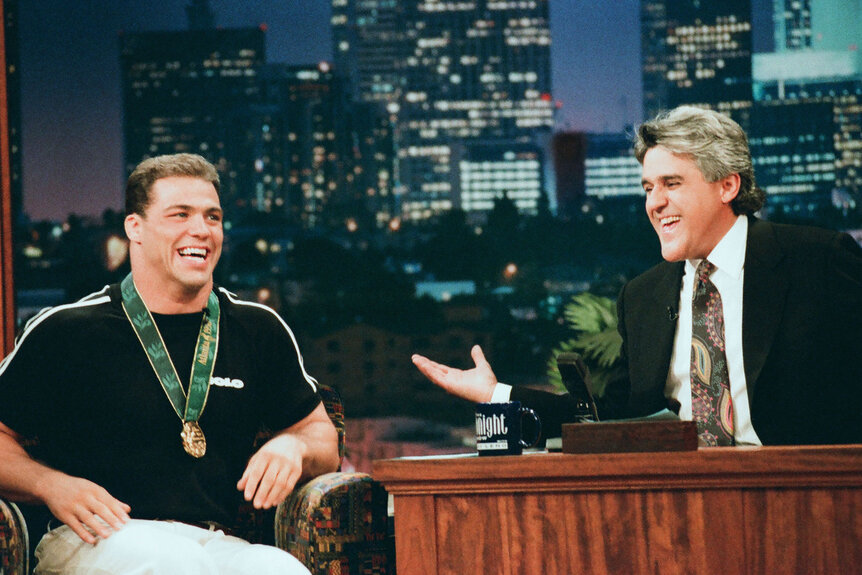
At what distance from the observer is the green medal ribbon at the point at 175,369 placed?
2123 mm

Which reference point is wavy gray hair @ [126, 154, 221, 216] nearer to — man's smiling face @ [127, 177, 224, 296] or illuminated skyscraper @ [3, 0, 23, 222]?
man's smiling face @ [127, 177, 224, 296]

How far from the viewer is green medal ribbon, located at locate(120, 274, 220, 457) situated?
212 cm

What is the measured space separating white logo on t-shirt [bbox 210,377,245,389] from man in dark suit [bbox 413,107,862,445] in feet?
1.50

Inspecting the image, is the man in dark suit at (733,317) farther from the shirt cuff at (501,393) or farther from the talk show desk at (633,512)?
the talk show desk at (633,512)

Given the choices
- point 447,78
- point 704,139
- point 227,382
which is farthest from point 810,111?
point 227,382

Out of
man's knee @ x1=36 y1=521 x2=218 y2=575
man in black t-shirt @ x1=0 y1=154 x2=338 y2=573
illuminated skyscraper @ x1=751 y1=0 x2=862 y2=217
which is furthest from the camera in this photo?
illuminated skyscraper @ x1=751 y1=0 x2=862 y2=217

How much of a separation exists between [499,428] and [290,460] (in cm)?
53

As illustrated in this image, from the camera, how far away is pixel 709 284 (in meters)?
2.29

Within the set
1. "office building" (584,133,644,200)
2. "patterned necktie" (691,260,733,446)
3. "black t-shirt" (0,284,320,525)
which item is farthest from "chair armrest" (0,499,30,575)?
"office building" (584,133,644,200)

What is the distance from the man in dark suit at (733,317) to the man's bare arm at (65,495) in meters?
0.76

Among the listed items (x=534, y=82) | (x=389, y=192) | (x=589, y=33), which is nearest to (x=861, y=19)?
(x=589, y=33)

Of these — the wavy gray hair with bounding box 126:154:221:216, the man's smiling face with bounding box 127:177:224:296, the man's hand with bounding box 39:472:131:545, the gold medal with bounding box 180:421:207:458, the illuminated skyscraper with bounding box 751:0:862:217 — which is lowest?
the man's hand with bounding box 39:472:131:545

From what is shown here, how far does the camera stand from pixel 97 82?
8359mm

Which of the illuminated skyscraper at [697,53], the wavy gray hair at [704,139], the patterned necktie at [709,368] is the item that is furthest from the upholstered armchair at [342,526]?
the illuminated skyscraper at [697,53]
